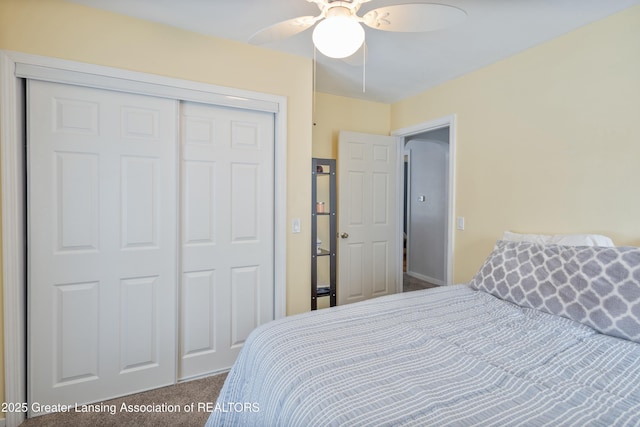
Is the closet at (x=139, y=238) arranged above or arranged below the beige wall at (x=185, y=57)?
below

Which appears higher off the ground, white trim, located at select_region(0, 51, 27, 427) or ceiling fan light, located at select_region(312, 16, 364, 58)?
ceiling fan light, located at select_region(312, 16, 364, 58)

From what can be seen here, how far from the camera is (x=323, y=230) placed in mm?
3193

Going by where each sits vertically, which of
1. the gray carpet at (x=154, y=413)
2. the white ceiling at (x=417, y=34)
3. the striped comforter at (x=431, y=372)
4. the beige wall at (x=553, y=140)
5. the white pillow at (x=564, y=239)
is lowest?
the gray carpet at (x=154, y=413)

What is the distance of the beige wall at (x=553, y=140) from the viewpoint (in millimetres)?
1738

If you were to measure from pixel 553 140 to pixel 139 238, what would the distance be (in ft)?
9.28

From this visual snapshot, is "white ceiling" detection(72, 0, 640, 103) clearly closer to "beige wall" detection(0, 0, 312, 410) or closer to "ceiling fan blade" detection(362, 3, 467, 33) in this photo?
"beige wall" detection(0, 0, 312, 410)

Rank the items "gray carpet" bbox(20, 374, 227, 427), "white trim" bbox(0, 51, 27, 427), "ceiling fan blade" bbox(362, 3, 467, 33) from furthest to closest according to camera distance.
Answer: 1. "gray carpet" bbox(20, 374, 227, 427)
2. "white trim" bbox(0, 51, 27, 427)
3. "ceiling fan blade" bbox(362, 3, 467, 33)

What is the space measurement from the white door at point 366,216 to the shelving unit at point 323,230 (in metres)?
0.17

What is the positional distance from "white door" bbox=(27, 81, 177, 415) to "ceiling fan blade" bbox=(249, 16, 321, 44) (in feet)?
2.92

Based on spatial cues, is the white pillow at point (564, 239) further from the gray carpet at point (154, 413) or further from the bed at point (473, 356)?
the gray carpet at point (154, 413)

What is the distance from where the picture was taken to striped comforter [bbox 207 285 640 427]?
0.86 m

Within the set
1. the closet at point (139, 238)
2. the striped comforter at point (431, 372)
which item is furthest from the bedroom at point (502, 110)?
the striped comforter at point (431, 372)

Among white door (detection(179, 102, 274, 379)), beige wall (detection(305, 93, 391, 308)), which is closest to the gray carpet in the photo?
white door (detection(179, 102, 274, 379))

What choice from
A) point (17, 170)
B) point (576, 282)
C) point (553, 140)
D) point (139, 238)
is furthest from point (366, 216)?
point (17, 170)
